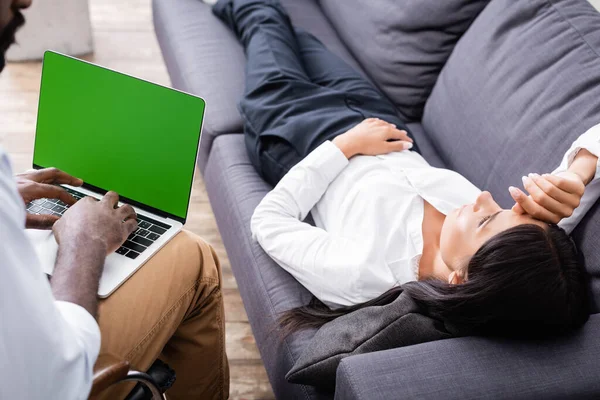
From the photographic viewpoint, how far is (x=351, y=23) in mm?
2238

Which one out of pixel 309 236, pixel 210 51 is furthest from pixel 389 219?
pixel 210 51

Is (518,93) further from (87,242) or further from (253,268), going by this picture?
(87,242)

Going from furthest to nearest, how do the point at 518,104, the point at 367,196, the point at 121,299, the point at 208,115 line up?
the point at 208,115
the point at 518,104
the point at 367,196
the point at 121,299

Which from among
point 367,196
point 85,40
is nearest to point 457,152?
point 367,196

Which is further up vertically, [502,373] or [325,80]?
[325,80]

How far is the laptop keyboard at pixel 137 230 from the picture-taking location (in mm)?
1255

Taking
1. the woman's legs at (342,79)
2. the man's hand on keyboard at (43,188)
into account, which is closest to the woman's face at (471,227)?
the woman's legs at (342,79)

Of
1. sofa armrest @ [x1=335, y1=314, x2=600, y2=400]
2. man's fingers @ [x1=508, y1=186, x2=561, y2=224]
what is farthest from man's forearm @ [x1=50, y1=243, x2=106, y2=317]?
man's fingers @ [x1=508, y1=186, x2=561, y2=224]

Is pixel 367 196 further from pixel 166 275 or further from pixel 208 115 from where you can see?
pixel 208 115

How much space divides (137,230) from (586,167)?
957 mm

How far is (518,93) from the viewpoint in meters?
1.62

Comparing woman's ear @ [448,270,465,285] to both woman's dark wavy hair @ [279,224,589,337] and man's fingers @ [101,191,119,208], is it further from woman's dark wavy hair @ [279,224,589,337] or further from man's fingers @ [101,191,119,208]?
man's fingers @ [101,191,119,208]

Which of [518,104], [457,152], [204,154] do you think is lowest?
[204,154]

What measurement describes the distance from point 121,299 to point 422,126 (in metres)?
1.20
